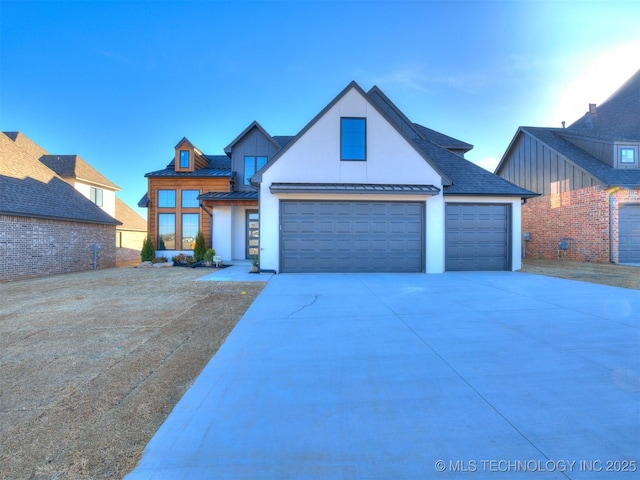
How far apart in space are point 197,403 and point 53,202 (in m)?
15.6

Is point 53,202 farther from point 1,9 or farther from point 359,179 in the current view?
point 359,179

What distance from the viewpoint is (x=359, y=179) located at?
1037cm

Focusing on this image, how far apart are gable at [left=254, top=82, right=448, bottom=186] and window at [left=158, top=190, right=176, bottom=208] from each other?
7.62 m

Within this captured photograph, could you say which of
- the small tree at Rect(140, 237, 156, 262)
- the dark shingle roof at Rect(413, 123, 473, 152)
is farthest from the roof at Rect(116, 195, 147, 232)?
the dark shingle roof at Rect(413, 123, 473, 152)

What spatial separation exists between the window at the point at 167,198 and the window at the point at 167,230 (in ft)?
1.58

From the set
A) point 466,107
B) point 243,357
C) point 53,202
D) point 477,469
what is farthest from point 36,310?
point 466,107

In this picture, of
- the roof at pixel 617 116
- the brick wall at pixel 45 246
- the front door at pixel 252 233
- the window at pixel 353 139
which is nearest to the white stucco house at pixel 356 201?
the window at pixel 353 139

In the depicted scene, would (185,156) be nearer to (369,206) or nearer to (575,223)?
(369,206)

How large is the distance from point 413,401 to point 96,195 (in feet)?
90.5

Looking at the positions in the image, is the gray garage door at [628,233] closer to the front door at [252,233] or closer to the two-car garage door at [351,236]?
the two-car garage door at [351,236]

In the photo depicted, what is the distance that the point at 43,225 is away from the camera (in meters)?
11.9

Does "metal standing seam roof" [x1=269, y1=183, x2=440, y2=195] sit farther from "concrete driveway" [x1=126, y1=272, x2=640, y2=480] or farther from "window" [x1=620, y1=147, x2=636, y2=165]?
"window" [x1=620, y1=147, x2=636, y2=165]

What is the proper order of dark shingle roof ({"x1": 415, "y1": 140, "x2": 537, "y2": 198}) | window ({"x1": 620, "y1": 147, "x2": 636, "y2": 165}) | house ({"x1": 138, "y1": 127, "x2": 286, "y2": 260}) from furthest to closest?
1. house ({"x1": 138, "y1": 127, "x2": 286, "y2": 260})
2. window ({"x1": 620, "y1": 147, "x2": 636, "y2": 165})
3. dark shingle roof ({"x1": 415, "y1": 140, "x2": 537, "y2": 198})

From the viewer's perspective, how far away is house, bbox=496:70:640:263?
13.3m
